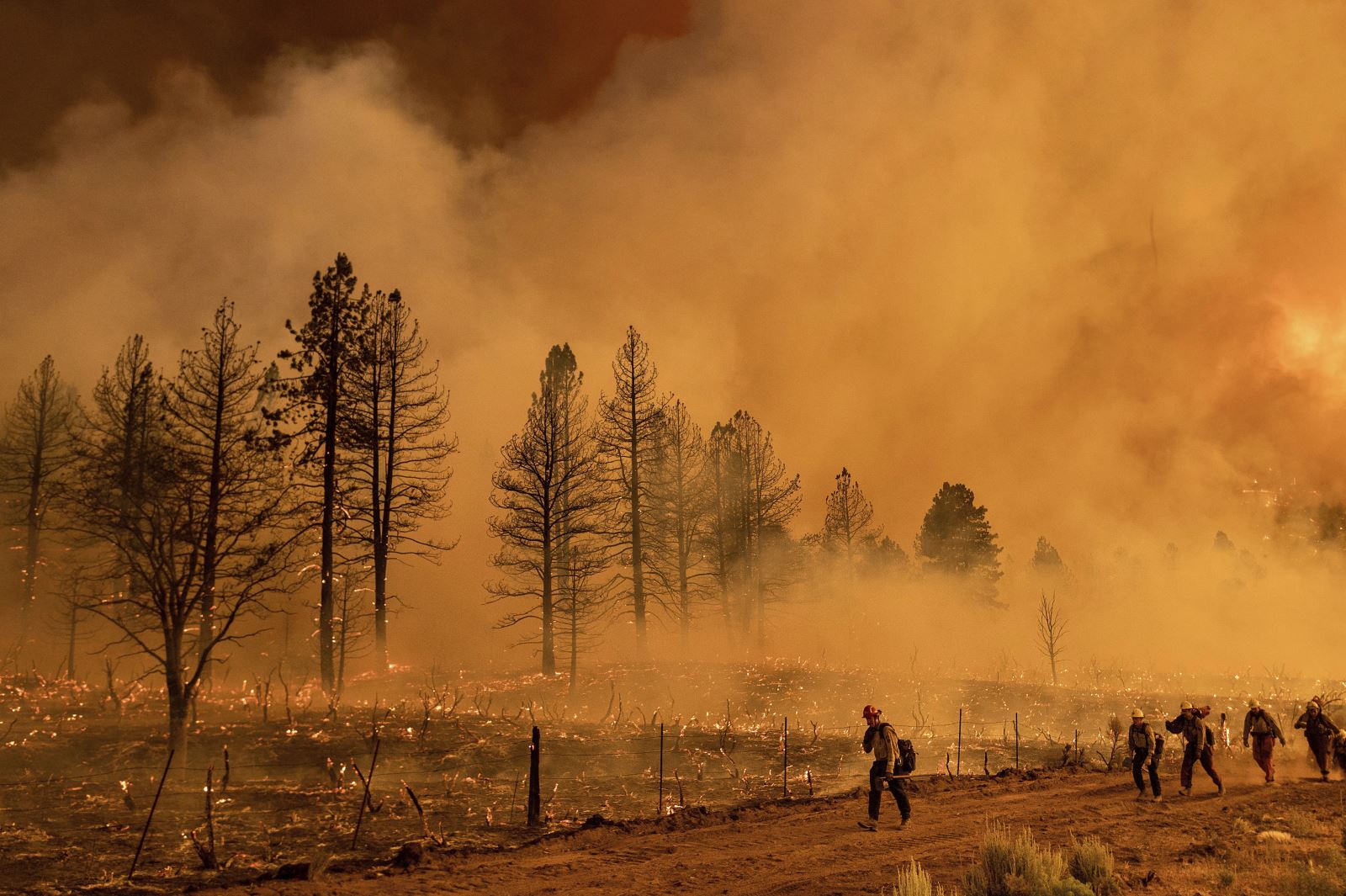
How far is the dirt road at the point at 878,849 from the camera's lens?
37.3 feet

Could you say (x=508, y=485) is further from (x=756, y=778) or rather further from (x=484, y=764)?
(x=756, y=778)

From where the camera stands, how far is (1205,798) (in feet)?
58.2

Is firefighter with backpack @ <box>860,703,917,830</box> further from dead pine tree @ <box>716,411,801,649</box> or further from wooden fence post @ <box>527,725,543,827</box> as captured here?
dead pine tree @ <box>716,411,801,649</box>

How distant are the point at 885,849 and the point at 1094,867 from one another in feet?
10.6

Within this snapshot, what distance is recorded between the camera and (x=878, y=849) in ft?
43.8

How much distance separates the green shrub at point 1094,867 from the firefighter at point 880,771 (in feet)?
11.0

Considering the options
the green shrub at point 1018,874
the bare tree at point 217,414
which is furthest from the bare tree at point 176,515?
the green shrub at point 1018,874

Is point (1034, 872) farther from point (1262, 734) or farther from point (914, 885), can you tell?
point (1262, 734)

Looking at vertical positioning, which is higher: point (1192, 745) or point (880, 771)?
point (880, 771)

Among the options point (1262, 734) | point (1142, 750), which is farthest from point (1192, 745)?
point (1262, 734)

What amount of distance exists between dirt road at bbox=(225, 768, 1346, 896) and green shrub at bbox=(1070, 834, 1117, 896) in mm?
372

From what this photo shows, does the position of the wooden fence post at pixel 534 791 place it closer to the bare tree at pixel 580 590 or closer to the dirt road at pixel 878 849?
the dirt road at pixel 878 849

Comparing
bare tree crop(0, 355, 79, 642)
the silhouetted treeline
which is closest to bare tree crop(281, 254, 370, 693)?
the silhouetted treeline

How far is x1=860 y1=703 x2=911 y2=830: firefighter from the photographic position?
586 inches
